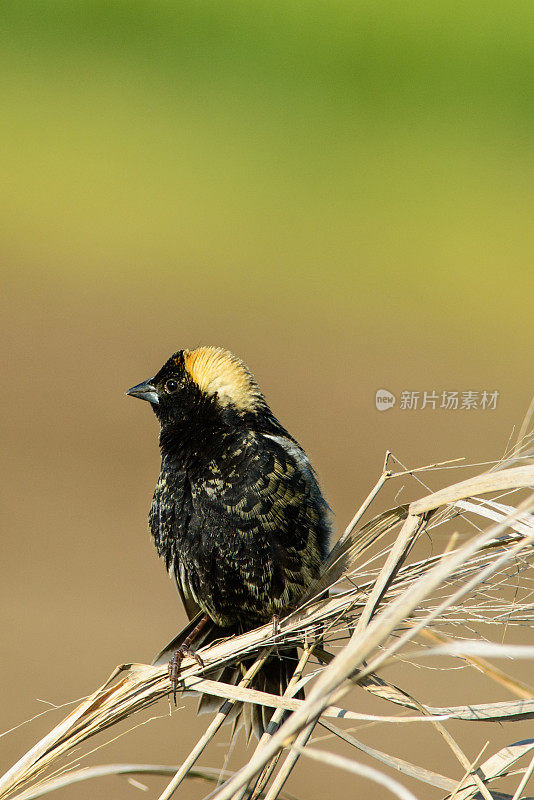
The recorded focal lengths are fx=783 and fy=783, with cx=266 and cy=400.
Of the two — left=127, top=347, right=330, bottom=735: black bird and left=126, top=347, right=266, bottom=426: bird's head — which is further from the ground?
left=126, top=347, right=266, bottom=426: bird's head

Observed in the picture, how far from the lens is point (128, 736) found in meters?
4.45

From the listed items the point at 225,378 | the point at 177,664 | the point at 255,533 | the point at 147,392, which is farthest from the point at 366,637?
the point at 147,392

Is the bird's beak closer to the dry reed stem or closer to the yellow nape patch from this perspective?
the yellow nape patch

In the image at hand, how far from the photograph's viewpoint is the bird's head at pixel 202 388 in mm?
2348

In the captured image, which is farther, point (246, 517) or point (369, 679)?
point (246, 517)

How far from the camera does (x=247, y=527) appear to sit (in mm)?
2113

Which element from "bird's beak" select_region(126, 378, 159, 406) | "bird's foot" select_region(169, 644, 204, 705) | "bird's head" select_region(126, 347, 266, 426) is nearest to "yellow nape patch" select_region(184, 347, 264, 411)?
"bird's head" select_region(126, 347, 266, 426)

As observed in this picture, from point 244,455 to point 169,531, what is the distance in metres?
0.34

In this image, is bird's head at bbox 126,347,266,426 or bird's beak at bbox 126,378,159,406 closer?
bird's head at bbox 126,347,266,426

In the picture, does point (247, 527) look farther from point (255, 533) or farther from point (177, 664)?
point (177, 664)

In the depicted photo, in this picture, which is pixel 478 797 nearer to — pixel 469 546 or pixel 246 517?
pixel 469 546

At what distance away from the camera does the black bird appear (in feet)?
6.95

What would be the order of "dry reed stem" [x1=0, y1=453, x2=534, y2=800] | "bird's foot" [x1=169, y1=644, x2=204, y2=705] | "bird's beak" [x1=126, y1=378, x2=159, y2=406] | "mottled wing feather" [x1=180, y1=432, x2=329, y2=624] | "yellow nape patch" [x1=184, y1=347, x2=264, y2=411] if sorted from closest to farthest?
"dry reed stem" [x1=0, y1=453, x2=534, y2=800], "bird's foot" [x1=169, y1=644, x2=204, y2=705], "mottled wing feather" [x1=180, y1=432, x2=329, y2=624], "yellow nape patch" [x1=184, y1=347, x2=264, y2=411], "bird's beak" [x1=126, y1=378, x2=159, y2=406]

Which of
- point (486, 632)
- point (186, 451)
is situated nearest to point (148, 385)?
point (186, 451)
